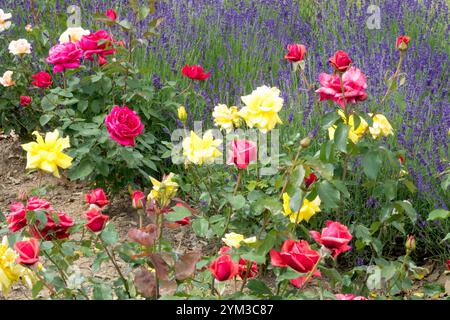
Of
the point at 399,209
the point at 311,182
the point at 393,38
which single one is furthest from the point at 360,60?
the point at 311,182

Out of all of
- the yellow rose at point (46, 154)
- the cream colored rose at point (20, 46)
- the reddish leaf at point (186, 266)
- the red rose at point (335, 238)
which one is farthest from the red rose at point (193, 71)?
the red rose at point (335, 238)

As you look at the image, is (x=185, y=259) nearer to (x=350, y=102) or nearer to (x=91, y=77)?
(x=350, y=102)

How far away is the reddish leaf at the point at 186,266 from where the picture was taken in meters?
1.92

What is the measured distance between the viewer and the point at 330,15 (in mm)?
4539

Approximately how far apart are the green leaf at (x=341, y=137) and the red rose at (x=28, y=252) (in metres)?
0.86

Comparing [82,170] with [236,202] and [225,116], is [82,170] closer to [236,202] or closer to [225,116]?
[225,116]

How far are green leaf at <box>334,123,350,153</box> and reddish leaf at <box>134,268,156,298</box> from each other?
0.64 meters

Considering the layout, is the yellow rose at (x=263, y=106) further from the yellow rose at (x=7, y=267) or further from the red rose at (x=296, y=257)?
the yellow rose at (x=7, y=267)

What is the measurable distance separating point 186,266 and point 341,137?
1.88 ft

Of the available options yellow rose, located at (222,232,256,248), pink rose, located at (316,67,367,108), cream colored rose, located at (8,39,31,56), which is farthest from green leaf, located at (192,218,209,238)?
cream colored rose, located at (8,39,31,56)

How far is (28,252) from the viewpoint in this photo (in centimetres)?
185
